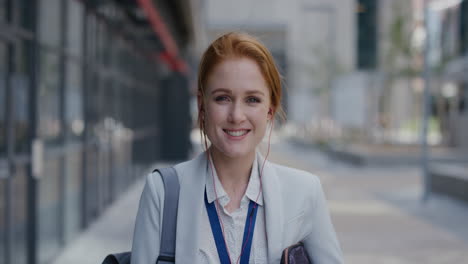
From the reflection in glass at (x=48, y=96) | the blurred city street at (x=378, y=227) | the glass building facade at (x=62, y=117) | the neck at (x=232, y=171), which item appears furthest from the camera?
the blurred city street at (x=378, y=227)

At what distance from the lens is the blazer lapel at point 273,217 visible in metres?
1.63

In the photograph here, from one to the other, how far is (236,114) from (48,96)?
16.7ft

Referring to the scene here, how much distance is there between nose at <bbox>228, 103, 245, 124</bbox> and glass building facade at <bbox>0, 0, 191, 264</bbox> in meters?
3.50

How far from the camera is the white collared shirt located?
1630 mm

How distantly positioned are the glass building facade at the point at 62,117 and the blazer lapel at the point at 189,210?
3382mm

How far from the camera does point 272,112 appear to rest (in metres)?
1.79

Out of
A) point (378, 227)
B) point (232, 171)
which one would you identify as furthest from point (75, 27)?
point (232, 171)

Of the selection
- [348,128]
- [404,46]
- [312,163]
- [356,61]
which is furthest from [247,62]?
[356,61]

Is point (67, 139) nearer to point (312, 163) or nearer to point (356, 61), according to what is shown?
point (312, 163)

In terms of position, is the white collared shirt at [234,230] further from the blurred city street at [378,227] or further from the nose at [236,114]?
the blurred city street at [378,227]

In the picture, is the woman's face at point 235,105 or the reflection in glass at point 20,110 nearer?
the woman's face at point 235,105

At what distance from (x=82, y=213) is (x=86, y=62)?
2149mm

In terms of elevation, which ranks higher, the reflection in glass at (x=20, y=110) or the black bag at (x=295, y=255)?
the reflection in glass at (x=20, y=110)

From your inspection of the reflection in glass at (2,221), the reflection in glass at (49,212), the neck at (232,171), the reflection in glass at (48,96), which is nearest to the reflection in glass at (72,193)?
the reflection in glass at (49,212)
